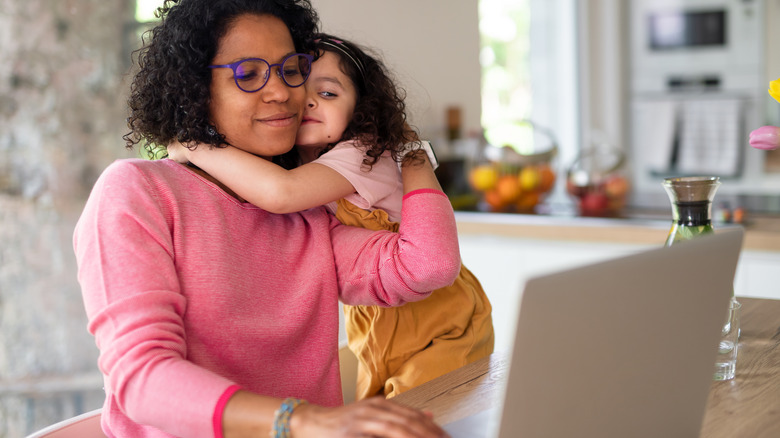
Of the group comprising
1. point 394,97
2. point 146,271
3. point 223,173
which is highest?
point 394,97

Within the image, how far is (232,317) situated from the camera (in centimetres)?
114

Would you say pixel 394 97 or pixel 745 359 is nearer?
pixel 745 359

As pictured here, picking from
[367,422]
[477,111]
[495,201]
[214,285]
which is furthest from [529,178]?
[367,422]

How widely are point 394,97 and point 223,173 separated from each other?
0.39m

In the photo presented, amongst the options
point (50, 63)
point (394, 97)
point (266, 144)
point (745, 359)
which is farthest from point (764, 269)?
point (50, 63)

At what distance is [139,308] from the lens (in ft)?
3.19

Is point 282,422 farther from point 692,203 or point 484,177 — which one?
point 484,177

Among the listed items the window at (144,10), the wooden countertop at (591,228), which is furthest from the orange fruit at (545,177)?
the window at (144,10)

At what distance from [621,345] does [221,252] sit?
0.64 meters

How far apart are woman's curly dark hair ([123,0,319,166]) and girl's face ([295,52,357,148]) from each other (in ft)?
0.42

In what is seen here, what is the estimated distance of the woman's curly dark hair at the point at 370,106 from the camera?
1.39 m

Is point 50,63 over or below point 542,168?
over

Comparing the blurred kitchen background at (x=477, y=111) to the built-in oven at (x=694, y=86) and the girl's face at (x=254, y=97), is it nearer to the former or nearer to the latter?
the built-in oven at (x=694, y=86)

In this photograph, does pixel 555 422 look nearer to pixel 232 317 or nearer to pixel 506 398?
pixel 506 398
